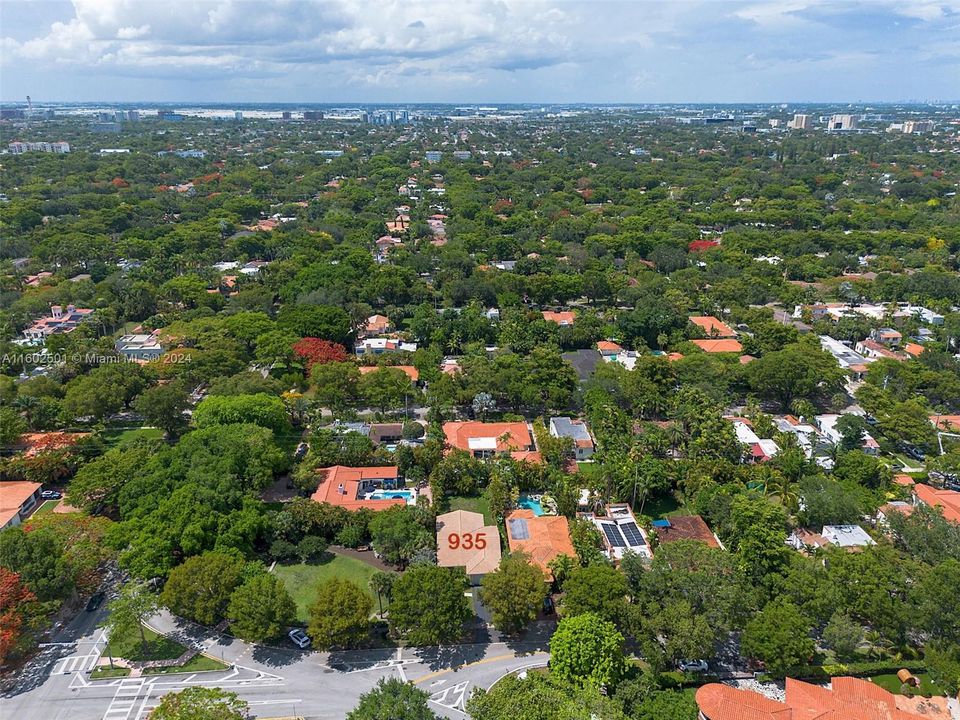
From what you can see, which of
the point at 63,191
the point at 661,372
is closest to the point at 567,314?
the point at 661,372

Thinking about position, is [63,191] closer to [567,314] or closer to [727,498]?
[567,314]

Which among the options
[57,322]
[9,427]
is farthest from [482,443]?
[57,322]

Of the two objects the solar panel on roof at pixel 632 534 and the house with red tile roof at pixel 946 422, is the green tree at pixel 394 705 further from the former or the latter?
the house with red tile roof at pixel 946 422

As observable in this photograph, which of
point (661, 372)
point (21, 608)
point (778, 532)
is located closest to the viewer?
point (21, 608)

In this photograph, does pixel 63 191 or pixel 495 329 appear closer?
pixel 495 329

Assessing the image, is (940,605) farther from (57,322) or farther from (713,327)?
(57,322)

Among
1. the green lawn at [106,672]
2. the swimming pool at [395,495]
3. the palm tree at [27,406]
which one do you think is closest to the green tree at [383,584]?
the swimming pool at [395,495]

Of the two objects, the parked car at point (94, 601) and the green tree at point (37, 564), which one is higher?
the green tree at point (37, 564)
